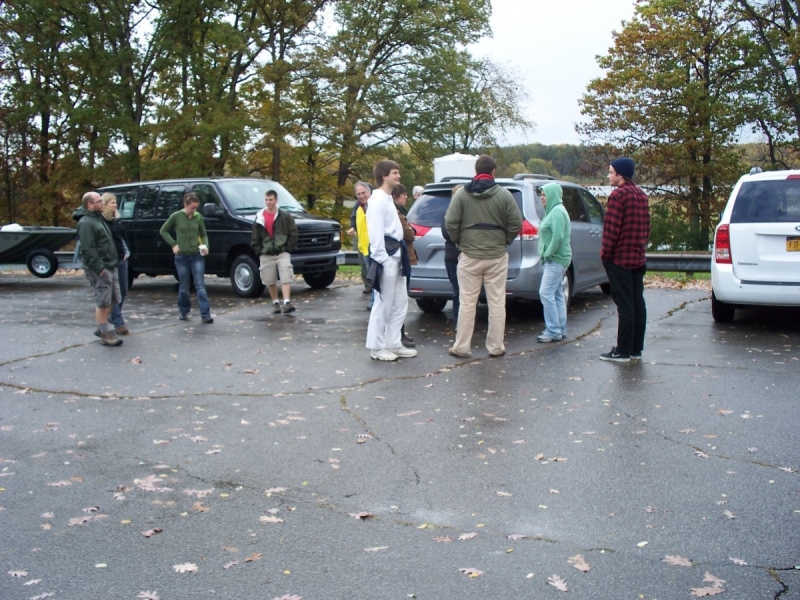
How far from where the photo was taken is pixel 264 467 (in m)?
5.33

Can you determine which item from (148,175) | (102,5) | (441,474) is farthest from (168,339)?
(102,5)

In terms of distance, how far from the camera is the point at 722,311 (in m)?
10.5

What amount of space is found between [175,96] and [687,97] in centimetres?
1827

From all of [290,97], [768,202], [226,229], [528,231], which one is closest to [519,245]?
[528,231]

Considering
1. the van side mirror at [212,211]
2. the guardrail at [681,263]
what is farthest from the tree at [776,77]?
the van side mirror at [212,211]

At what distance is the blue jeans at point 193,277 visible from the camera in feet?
38.4

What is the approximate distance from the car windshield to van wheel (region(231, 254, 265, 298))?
944 millimetres

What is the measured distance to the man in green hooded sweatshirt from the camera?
9172 millimetres

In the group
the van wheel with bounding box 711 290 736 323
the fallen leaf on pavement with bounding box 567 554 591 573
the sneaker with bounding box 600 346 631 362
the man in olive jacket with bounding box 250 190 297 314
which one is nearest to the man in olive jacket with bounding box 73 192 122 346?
the man in olive jacket with bounding box 250 190 297 314

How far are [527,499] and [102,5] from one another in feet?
97.4

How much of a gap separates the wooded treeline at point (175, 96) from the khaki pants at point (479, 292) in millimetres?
21079

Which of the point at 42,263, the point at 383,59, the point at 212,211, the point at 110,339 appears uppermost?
the point at 383,59

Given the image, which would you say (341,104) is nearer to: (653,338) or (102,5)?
(102,5)

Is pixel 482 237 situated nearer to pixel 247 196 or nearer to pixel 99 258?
pixel 99 258
